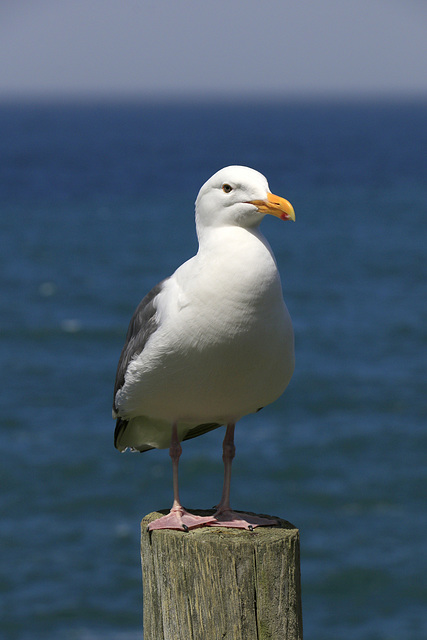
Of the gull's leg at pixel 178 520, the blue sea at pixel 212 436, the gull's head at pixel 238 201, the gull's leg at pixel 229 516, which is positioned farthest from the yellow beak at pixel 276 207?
the blue sea at pixel 212 436

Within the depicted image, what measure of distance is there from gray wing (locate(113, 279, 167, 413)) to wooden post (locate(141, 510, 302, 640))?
1.59m

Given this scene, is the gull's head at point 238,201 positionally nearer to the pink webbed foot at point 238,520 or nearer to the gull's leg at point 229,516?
the gull's leg at point 229,516

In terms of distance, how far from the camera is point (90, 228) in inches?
3654

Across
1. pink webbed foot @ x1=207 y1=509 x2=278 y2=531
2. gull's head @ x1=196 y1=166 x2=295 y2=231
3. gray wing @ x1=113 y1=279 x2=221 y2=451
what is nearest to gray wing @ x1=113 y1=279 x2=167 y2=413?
gray wing @ x1=113 y1=279 x2=221 y2=451

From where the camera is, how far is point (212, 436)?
4422 centimetres

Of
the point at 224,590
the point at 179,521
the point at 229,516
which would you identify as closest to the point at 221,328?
the point at 179,521

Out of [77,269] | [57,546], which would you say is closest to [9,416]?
[57,546]

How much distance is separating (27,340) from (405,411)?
25.2 meters

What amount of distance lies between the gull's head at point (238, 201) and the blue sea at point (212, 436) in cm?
2689

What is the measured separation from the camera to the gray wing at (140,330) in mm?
7301

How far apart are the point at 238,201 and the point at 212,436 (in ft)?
125

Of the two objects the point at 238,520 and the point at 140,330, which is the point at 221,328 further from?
the point at 238,520

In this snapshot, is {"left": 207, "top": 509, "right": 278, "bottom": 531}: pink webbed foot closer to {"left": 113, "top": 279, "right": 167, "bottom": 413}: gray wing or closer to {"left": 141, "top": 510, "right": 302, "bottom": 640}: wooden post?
{"left": 141, "top": 510, "right": 302, "bottom": 640}: wooden post

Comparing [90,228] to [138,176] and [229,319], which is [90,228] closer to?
[138,176]
